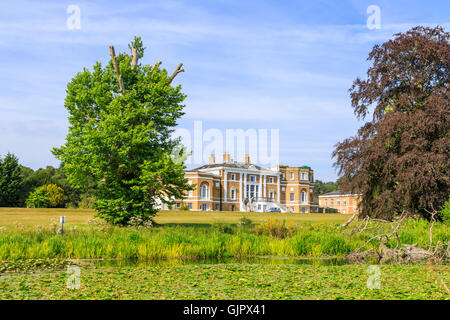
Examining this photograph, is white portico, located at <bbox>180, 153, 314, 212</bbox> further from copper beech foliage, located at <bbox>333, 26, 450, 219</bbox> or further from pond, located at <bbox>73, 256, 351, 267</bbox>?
pond, located at <bbox>73, 256, 351, 267</bbox>

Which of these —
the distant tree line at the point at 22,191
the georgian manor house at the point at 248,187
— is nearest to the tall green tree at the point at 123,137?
the distant tree line at the point at 22,191

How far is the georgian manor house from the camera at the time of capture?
69.9 meters

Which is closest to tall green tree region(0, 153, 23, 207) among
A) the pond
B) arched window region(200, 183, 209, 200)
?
arched window region(200, 183, 209, 200)

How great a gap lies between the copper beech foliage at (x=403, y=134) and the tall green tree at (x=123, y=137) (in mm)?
11542

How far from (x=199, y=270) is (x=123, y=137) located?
1420cm

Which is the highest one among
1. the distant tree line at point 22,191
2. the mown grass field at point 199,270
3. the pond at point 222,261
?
the distant tree line at point 22,191

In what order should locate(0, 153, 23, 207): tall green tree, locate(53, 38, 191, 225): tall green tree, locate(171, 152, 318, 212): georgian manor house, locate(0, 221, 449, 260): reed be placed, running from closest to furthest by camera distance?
locate(0, 221, 449, 260): reed < locate(53, 38, 191, 225): tall green tree < locate(0, 153, 23, 207): tall green tree < locate(171, 152, 318, 212): georgian manor house

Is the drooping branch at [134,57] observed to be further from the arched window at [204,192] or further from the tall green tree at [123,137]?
the arched window at [204,192]

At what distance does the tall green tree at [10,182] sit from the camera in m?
52.4

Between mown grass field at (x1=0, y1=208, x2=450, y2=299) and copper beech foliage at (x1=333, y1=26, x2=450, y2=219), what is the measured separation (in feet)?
13.6

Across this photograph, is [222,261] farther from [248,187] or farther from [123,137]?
[248,187]

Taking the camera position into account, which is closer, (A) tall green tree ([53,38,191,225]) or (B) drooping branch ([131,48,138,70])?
(A) tall green tree ([53,38,191,225])

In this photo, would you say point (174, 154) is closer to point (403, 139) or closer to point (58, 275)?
point (403, 139)
